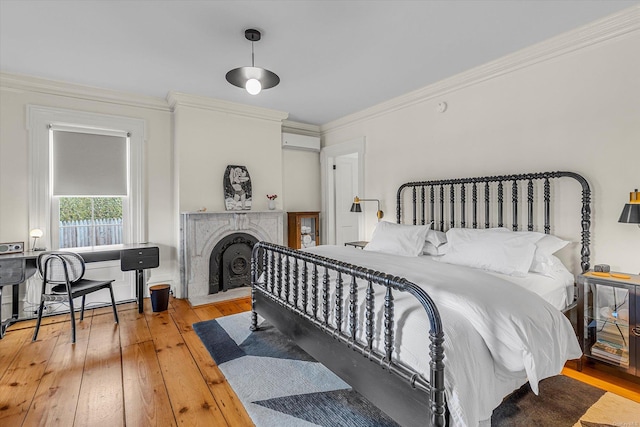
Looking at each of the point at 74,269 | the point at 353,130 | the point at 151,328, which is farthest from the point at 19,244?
the point at 353,130

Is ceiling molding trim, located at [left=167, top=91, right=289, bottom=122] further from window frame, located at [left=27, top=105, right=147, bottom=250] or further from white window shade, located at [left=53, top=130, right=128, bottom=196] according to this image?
white window shade, located at [left=53, top=130, right=128, bottom=196]

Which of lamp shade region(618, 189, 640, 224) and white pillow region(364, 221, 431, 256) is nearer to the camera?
lamp shade region(618, 189, 640, 224)

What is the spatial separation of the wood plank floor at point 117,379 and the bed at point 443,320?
64 centimetres

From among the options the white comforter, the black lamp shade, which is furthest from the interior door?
the white comforter

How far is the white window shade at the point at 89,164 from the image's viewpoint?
370 centimetres

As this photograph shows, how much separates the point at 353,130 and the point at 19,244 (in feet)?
14.6

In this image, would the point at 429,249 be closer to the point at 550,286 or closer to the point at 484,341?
the point at 550,286

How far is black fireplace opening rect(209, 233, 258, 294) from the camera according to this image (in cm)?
420

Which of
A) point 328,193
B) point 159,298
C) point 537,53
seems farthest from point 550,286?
point 159,298

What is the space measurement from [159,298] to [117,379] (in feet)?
4.72

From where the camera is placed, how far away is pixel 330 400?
79.3 inches

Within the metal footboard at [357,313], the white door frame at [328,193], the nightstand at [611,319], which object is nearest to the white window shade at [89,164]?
the metal footboard at [357,313]

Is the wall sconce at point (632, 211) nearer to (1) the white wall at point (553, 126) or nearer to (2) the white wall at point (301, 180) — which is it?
(1) the white wall at point (553, 126)

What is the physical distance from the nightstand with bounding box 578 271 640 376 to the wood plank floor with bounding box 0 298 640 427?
165 millimetres
